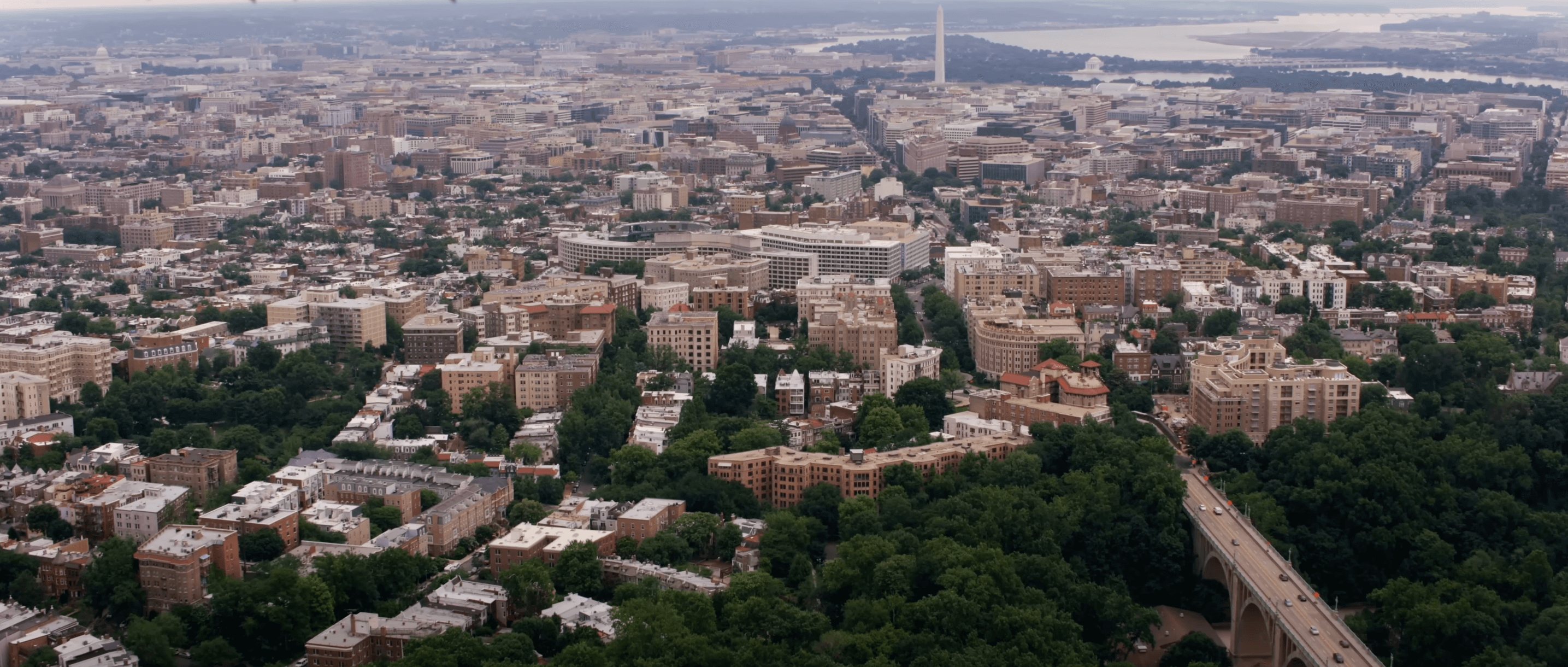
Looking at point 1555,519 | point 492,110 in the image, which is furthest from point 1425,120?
point 1555,519

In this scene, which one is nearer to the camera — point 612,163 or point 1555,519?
point 1555,519

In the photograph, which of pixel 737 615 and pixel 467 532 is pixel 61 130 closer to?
pixel 467 532

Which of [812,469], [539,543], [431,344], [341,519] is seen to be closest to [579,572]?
[539,543]

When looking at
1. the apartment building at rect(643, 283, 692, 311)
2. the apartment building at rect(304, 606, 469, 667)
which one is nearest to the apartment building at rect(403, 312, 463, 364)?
the apartment building at rect(643, 283, 692, 311)

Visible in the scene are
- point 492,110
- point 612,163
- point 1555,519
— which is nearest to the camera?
point 1555,519

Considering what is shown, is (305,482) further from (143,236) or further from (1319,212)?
(1319,212)

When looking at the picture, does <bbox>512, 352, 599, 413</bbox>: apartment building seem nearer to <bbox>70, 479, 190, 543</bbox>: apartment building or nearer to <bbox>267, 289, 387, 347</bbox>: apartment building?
<bbox>267, 289, 387, 347</bbox>: apartment building
